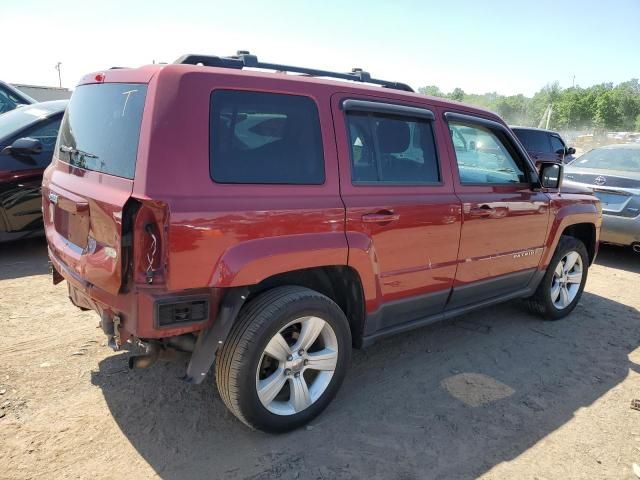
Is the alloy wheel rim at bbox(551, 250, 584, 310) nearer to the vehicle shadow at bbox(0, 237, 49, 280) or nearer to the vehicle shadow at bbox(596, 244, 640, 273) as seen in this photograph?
the vehicle shadow at bbox(596, 244, 640, 273)

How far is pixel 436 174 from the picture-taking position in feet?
11.2

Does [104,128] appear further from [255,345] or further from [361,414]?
[361,414]

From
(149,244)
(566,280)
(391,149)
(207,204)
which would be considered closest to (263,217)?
(207,204)

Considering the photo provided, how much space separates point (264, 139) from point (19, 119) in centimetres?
479

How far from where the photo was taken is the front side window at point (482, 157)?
3.60m

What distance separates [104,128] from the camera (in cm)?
262

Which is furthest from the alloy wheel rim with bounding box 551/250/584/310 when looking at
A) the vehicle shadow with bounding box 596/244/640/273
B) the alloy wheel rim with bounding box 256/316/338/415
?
the alloy wheel rim with bounding box 256/316/338/415

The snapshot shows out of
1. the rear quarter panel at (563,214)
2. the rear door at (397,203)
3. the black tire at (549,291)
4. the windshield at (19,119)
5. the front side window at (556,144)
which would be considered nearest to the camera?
the rear door at (397,203)

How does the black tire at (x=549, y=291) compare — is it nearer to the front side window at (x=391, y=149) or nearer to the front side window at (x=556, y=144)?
the front side window at (x=391, y=149)

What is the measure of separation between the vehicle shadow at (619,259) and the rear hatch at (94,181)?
23.0 ft

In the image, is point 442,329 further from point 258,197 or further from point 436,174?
point 258,197

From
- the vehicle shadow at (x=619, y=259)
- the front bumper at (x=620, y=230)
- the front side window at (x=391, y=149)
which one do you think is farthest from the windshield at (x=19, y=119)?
the vehicle shadow at (x=619, y=259)

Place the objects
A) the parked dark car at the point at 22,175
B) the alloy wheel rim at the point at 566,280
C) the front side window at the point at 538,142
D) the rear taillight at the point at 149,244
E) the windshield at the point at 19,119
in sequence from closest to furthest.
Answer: the rear taillight at the point at 149,244 → the alloy wheel rim at the point at 566,280 → the parked dark car at the point at 22,175 → the windshield at the point at 19,119 → the front side window at the point at 538,142

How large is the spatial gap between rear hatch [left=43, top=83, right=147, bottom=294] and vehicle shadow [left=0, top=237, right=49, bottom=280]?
234 cm
